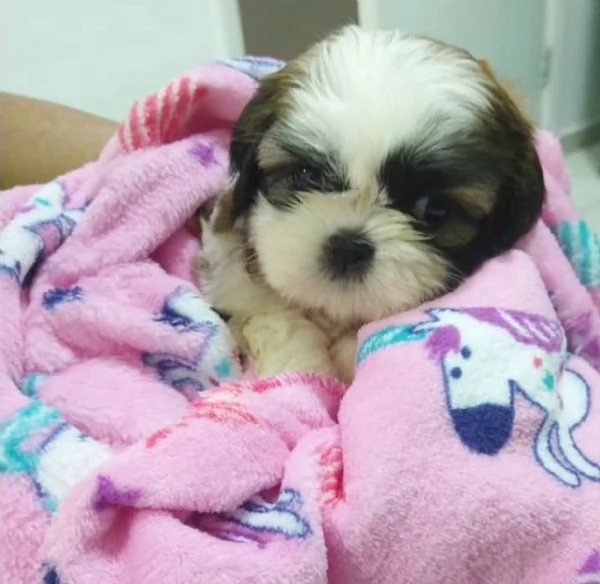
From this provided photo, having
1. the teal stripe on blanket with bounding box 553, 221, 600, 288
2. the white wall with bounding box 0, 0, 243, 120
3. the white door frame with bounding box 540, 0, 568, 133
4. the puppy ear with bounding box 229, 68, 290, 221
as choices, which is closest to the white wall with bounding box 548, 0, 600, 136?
the white door frame with bounding box 540, 0, 568, 133

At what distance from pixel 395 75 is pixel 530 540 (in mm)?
439

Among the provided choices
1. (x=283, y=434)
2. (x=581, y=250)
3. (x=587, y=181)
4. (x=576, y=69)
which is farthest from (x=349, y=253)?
(x=576, y=69)

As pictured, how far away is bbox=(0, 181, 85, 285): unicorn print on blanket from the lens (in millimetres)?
1009

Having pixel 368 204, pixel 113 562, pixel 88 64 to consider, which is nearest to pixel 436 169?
pixel 368 204

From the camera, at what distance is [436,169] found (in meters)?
0.85

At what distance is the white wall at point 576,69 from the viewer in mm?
2709

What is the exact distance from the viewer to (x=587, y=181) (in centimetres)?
261

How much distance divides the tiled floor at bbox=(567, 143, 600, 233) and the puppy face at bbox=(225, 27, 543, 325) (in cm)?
149

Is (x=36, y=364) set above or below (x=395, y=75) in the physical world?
below

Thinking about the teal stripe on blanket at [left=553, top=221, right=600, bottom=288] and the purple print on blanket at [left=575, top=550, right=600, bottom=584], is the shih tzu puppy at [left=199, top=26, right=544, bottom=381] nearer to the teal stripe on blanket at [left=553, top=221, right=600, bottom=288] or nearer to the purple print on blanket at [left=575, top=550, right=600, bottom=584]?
the teal stripe on blanket at [left=553, top=221, right=600, bottom=288]

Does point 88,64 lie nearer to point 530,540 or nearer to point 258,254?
point 258,254

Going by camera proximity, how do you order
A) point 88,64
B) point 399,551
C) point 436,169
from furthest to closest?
point 88,64
point 436,169
point 399,551

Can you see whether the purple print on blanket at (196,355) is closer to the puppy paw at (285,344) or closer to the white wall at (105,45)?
the puppy paw at (285,344)

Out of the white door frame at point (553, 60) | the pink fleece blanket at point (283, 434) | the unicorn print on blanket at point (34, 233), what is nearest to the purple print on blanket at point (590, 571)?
the pink fleece blanket at point (283, 434)
